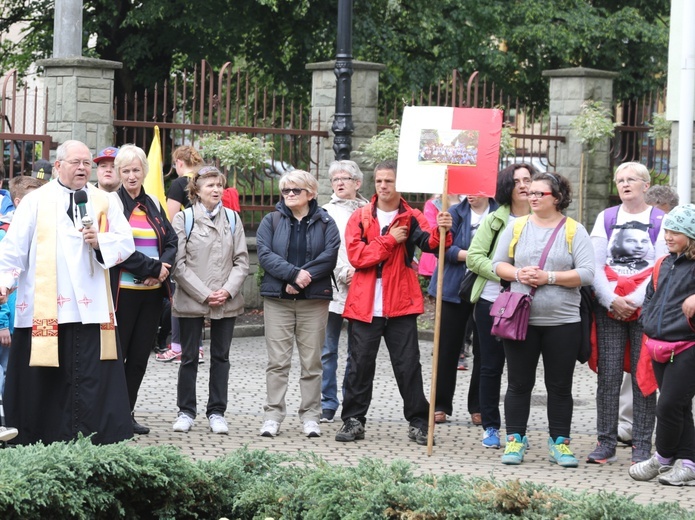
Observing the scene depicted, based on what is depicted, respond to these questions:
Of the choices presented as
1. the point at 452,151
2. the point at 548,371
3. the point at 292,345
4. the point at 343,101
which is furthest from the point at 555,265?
the point at 343,101

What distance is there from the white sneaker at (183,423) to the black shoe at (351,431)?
103 centimetres

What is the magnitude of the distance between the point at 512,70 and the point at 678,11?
12.5m

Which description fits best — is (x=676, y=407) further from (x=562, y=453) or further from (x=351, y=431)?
(x=351, y=431)

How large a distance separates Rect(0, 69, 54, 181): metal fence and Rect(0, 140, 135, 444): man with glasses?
6055 millimetres

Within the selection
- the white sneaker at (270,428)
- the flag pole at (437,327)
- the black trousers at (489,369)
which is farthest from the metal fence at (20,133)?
the black trousers at (489,369)

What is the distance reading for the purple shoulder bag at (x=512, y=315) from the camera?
8.06 meters

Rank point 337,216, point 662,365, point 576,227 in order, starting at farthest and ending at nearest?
point 337,216
point 576,227
point 662,365

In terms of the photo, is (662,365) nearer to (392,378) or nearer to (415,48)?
(392,378)

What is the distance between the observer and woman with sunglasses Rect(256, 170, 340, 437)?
9016 millimetres

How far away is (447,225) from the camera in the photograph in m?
8.70

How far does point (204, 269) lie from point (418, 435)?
73.8 inches

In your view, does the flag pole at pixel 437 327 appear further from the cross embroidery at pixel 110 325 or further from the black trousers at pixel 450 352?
the cross embroidery at pixel 110 325

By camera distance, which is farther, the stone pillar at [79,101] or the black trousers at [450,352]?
the stone pillar at [79,101]

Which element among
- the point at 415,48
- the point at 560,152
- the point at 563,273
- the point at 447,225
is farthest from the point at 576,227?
the point at 415,48
